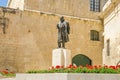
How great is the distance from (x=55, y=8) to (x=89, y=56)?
548 cm

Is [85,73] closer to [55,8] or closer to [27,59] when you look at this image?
[27,59]

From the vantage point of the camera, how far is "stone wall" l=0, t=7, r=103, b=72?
22734 mm

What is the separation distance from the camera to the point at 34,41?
2389 centimetres

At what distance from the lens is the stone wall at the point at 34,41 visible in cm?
2273

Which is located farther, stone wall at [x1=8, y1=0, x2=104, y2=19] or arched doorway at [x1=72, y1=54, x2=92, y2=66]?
arched doorway at [x1=72, y1=54, x2=92, y2=66]

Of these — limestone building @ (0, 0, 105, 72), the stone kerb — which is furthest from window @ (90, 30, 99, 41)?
the stone kerb

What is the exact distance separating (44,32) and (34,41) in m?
1.30

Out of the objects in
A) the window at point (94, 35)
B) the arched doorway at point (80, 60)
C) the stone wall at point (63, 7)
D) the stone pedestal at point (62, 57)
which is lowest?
the arched doorway at point (80, 60)

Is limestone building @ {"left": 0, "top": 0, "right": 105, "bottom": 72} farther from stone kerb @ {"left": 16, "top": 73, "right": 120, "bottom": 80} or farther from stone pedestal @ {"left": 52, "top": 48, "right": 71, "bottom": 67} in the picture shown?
stone kerb @ {"left": 16, "top": 73, "right": 120, "bottom": 80}

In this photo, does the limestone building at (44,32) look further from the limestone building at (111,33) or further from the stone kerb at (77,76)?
the stone kerb at (77,76)

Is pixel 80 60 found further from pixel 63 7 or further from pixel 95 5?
pixel 95 5

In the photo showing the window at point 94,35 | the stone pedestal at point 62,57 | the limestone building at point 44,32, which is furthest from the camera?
the window at point 94,35

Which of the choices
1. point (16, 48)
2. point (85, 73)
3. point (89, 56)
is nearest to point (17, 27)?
point (16, 48)

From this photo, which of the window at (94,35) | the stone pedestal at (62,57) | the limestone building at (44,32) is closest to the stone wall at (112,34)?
the window at (94,35)
